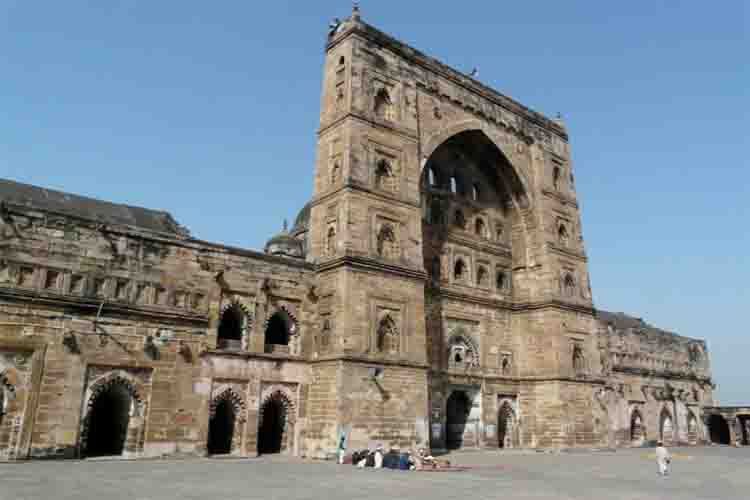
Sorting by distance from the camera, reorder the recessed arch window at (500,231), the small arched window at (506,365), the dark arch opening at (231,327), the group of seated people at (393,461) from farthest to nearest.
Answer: the recessed arch window at (500,231)
the small arched window at (506,365)
the dark arch opening at (231,327)
the group of seated people at (393,461)

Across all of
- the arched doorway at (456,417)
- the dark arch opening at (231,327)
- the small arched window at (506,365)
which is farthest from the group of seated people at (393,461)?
the small arched window at (506,365)

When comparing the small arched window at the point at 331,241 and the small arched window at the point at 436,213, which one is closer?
the small arched window at the point at 331,241

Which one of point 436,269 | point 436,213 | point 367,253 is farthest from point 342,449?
point 436,213

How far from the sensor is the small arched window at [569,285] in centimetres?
2689

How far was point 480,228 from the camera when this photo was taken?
27.1 metres

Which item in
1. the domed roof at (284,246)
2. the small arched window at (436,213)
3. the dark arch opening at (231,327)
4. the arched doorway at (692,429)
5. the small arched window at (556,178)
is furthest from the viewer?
the arched doorway at (692,429)

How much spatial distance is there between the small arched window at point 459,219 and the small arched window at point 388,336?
792cm

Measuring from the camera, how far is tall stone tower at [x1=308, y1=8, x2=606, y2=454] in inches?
741

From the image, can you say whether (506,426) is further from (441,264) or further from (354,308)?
(354,308)

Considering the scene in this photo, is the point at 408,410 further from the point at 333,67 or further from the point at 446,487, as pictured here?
the point at 333,67

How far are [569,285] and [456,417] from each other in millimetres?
8491

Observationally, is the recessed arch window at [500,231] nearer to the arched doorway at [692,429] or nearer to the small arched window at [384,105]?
the small arched window at [384,105]

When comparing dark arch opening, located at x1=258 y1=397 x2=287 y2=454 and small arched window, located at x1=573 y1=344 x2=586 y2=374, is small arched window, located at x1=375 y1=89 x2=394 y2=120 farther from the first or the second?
small arched window, located at x1=573 y1=344 x2=586 y2=374

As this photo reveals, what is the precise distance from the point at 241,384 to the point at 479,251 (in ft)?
42.1
